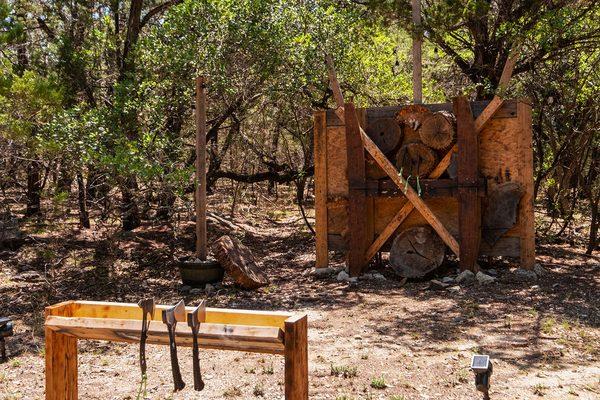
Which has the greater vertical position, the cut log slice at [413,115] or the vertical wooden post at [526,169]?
the cut log slice at [413,115]

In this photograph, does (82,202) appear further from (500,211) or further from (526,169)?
(526,169)

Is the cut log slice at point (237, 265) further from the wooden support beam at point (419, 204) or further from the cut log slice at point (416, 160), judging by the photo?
the cut log slice at point (416, 160)

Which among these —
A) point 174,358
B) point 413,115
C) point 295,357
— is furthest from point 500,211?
point 174,358

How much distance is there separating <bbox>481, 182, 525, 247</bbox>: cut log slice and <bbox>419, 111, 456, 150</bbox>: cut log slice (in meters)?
1.00

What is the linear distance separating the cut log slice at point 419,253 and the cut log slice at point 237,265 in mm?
2049

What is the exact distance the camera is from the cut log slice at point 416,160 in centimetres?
982

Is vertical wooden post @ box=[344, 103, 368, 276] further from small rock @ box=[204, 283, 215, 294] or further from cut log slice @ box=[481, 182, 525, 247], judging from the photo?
small rock @ box=[204, 283, 215, 294]

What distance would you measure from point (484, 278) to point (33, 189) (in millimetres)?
9196

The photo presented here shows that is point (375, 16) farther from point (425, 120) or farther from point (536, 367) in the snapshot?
point (536, 367)

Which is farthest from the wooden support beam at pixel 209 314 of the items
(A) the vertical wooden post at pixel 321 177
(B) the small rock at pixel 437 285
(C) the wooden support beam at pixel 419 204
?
(A) the vertical wooden post at pixel 321 177

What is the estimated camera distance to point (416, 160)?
9.90 m

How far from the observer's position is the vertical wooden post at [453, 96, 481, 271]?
9539 millimetres

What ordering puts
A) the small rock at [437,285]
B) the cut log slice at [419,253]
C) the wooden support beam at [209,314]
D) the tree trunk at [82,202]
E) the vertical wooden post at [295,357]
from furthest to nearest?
the tree trunk at [82,202], the cut log slice at [419,253], the small rock at [437,285], the wooden support beam at [209,314], the vertical wooden post at [295,357]

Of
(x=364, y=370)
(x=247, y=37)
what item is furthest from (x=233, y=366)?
(x=247, y=37)
